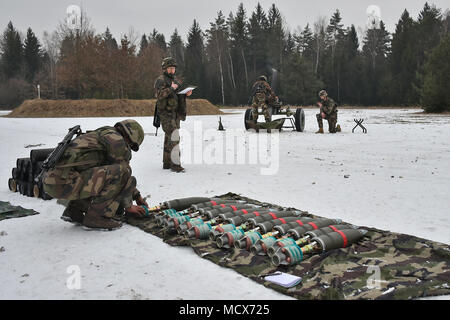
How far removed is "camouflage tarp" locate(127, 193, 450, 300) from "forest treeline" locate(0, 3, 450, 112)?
27813mm

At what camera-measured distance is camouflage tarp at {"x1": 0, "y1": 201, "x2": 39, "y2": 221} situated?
5.79m

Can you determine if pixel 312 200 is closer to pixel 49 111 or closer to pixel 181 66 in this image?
pixel 49 111

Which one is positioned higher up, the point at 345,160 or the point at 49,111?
the point at 49,111

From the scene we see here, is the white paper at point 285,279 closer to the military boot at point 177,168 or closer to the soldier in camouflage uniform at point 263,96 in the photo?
the military boot at point 177,168

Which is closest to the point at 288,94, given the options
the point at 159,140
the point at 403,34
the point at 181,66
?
the point at 403,34

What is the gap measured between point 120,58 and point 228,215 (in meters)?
28.9

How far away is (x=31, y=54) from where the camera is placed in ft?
207

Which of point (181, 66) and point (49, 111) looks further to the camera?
point (181, 66)

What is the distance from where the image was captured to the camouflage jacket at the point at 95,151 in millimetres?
4738

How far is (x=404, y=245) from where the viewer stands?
4316mm

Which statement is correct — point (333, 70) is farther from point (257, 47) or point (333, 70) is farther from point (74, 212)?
point (74, 212)

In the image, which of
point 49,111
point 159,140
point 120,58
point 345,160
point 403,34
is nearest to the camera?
point 345,160

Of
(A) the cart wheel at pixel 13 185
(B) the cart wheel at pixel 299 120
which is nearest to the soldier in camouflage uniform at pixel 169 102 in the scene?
(A) the cart wheel at pixel 13 185

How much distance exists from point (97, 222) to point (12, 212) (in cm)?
191
